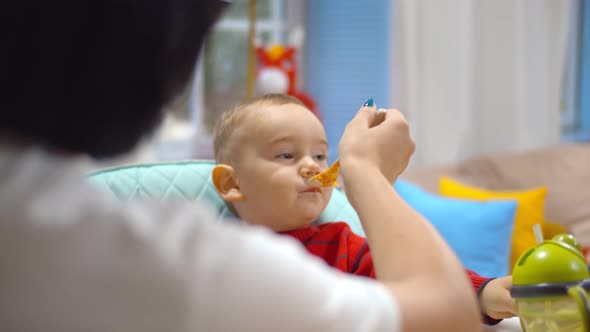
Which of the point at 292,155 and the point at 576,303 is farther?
the point at 292,155

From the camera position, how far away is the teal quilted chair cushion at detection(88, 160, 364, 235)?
158 centimetres

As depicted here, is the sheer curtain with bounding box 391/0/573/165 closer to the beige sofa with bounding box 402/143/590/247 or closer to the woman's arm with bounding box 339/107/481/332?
the beige sofa with bounding box 402/143/590/247

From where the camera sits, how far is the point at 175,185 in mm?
1626

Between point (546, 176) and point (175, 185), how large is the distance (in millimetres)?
2332

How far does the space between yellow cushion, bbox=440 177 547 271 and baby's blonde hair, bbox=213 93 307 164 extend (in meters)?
1.50

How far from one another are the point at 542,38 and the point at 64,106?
387cm

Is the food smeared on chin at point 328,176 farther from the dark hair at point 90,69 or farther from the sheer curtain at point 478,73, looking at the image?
the sheer curtain at point 478,73

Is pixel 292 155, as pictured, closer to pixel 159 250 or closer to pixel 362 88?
pixel 159 250

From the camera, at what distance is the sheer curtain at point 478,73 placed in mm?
3518

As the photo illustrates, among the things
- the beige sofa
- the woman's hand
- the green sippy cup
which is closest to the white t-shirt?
the woman's hand

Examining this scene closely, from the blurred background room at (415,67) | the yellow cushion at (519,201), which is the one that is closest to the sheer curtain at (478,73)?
the blurred background room at (415,67)

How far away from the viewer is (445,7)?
→ 358 centimetres

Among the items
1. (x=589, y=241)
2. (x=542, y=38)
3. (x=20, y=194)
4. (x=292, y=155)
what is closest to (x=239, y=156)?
(x=292, y=155)

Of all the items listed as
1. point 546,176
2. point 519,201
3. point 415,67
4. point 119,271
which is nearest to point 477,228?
point 519,201
